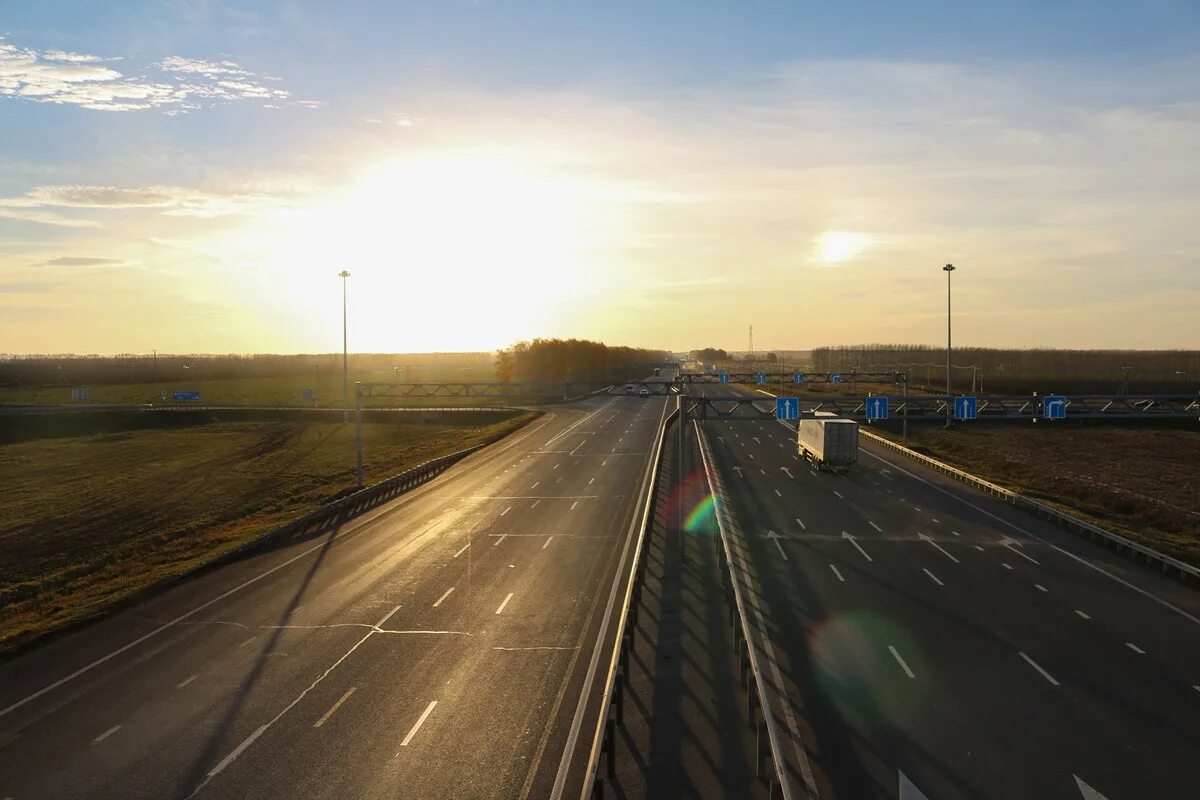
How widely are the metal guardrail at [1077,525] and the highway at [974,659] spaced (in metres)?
0.74

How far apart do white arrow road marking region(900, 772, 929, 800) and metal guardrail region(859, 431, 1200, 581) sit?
20334 mm

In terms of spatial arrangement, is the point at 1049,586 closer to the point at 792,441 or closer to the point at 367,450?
the point at 792,441

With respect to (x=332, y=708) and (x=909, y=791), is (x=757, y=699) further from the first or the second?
(x=332, y=708)

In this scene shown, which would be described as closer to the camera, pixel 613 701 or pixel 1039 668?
pixel 613 701

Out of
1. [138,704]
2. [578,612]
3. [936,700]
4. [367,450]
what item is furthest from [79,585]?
[367,450]

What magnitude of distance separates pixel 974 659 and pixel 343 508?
33.3 m

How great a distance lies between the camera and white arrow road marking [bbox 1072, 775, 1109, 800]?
14906mm

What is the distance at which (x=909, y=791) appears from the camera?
15.1m

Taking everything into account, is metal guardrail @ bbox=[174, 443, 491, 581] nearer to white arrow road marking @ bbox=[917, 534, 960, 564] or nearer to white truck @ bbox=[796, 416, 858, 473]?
white truck @ bbox=[796, 416, 858, 473]

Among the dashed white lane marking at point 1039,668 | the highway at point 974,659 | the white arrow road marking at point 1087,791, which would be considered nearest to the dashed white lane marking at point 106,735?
the highway at point 974,659

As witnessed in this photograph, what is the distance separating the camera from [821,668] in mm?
21000

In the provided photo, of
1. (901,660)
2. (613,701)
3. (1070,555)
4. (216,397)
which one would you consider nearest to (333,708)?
(613,701)

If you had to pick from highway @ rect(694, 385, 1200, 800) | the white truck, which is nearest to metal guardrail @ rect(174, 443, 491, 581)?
highway @ rect(694, 385, 1200, 800)

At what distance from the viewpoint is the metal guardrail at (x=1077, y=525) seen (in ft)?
101
